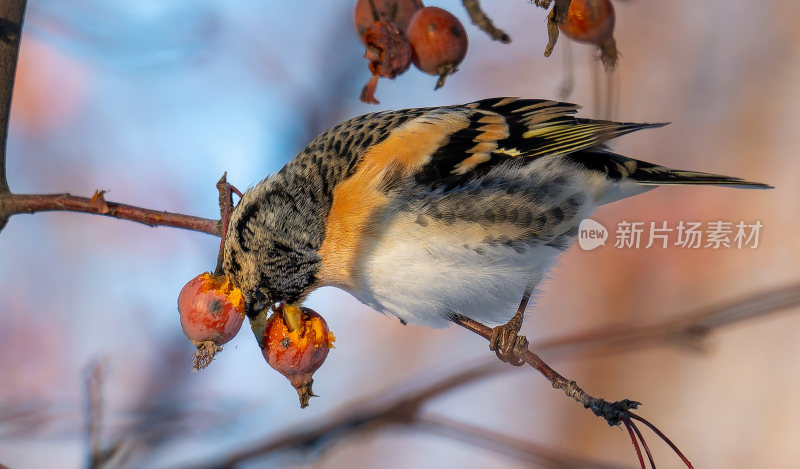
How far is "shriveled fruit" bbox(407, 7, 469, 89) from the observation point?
190 centimetres

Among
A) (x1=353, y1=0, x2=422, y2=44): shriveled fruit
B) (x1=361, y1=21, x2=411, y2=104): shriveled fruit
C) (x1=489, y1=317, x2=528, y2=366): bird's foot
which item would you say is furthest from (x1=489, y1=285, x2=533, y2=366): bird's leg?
(x1=353, y1=0, x2=422, y2=44): shriveled fruit

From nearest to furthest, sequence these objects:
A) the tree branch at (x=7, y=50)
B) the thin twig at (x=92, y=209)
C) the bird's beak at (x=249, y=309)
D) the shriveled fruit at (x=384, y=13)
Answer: the tree branch at (x=7, y=50) → the thin twig at (x=92, y=209) → the bird's beak at (x=249, y=309) → the shriveled fruit at (x=384, y=13)

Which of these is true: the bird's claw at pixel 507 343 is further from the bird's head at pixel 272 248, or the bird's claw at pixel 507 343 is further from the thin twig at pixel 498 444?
the bird's head at pixel 272 248

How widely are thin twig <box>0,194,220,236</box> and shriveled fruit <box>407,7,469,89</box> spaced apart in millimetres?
711

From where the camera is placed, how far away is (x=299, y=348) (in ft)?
5.51

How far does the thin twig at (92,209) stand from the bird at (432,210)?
0.32ft

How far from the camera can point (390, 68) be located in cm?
186

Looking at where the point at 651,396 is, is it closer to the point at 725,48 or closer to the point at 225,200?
the point at 725,48

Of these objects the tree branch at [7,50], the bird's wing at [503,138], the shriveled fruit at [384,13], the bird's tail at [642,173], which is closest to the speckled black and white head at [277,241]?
the bird's wing at [503,138]

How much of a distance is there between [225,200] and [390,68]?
0.54 m

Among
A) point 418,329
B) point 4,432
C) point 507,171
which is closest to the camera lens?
point 507,171

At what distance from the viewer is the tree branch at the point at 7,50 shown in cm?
143

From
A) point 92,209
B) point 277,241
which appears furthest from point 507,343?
point 92,209

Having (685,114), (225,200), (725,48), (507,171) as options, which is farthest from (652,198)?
(225,200)
